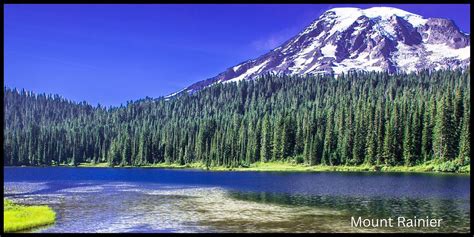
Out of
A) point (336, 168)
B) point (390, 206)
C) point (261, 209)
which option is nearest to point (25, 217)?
point (261, 209)

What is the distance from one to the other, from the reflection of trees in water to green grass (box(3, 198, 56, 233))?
85.8 feet

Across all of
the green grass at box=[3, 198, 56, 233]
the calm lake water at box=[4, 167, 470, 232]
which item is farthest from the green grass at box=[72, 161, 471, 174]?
the green grass at box=[3, 198, 56, 233]

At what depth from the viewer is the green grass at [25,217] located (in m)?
42.1

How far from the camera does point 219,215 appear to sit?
5184 cm

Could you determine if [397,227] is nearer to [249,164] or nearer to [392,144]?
[392,144]

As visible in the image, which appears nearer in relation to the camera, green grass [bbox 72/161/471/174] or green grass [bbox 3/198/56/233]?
green grass [bbox 3/198/56/233]

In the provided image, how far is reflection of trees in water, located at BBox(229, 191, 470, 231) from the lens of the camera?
47375mm

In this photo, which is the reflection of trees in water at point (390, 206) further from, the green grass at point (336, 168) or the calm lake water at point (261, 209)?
the green grass at point (336, 168)

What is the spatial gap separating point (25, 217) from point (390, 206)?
36.9 m

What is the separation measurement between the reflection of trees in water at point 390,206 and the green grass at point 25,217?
26163 millimetres

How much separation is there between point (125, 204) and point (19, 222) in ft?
67.2

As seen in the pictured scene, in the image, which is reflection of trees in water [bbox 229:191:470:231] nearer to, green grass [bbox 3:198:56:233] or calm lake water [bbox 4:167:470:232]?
calm lake water [bbox 4:167:470:232]

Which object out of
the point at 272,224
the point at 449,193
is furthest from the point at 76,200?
the point at 449,193

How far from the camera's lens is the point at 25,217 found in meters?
47.2
